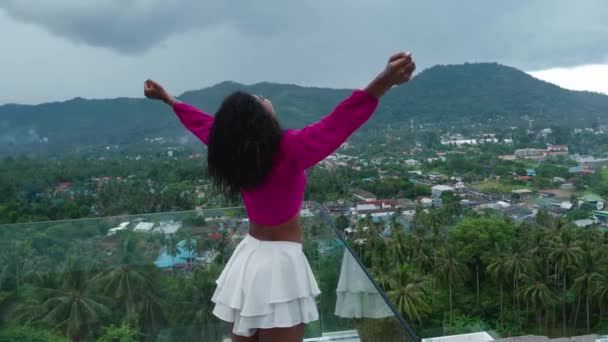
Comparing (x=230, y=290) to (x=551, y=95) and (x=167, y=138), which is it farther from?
(x=551, y=95)

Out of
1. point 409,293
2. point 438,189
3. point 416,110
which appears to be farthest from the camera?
point 416,110

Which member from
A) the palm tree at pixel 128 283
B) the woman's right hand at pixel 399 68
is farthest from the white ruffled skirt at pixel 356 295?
the palm tree at pixel 128 283

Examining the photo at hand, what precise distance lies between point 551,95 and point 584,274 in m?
25.3

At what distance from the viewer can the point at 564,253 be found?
24.9 meters

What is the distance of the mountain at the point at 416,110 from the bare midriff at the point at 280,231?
12.6 m

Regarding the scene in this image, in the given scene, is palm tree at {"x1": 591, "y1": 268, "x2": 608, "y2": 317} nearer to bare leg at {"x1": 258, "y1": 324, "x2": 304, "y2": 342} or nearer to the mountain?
the mountain

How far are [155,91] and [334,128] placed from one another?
74cm

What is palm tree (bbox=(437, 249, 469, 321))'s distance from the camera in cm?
2711

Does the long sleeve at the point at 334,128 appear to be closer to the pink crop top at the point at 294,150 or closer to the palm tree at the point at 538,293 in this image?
the pink crop top at the point at 294,150

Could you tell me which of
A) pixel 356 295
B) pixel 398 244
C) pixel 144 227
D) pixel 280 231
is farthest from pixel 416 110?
pixel 280 231

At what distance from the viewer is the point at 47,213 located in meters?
16.6

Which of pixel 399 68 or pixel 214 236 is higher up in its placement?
pixel 399 68

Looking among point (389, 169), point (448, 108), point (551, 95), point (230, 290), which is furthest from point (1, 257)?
point (551, 95)

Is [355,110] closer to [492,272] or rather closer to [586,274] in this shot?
[586,274]
